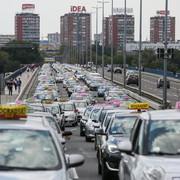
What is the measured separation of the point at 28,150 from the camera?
757 cm

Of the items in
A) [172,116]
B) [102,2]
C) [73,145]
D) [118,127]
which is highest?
[102,2]

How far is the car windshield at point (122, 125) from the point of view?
13752 mm

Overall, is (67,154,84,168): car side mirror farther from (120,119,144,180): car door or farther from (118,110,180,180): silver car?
(120,119,144,180): car door

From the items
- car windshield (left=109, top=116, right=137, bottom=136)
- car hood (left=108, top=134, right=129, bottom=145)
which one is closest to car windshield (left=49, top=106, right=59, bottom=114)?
car windshield (left=109, top=116, right=137, bottom=136)

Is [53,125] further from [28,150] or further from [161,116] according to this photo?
[28,150]

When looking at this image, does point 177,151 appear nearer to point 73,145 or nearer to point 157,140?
point 157,140

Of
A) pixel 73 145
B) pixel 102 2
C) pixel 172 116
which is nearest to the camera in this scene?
pixel 172 116

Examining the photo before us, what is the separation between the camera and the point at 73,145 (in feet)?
74.3

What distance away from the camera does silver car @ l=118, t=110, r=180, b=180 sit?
710 centimetres

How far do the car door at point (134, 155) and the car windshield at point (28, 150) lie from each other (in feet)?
3.31

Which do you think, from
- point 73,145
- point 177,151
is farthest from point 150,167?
point 73,145

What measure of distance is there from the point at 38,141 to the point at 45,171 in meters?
0.67

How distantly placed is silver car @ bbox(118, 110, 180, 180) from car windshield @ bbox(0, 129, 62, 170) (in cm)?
91

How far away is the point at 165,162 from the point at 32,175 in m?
1.48
